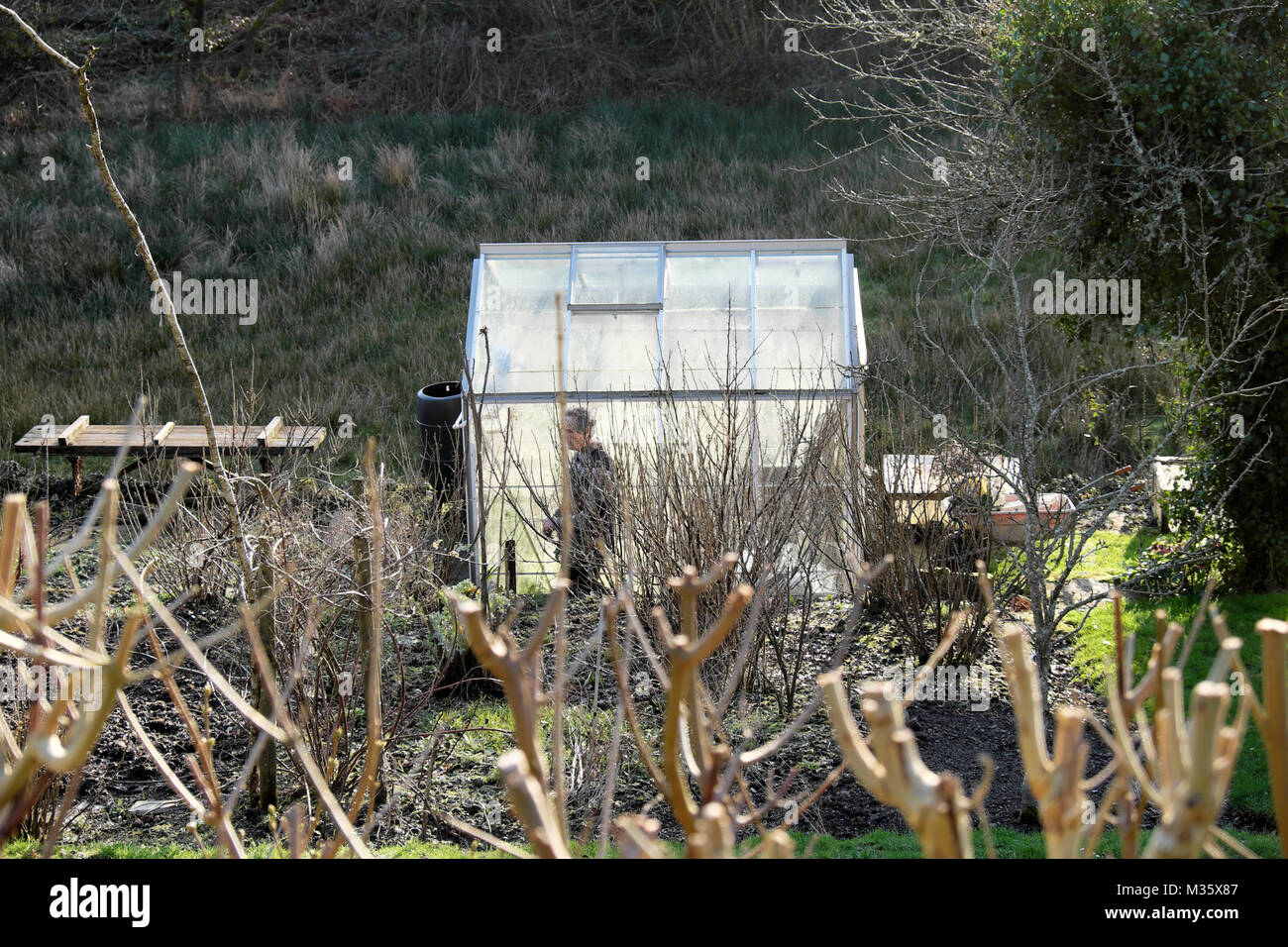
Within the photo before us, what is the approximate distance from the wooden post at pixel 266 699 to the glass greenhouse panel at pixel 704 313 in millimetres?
4062

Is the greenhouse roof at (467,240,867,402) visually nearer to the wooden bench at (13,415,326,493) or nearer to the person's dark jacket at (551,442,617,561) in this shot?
the person's dark jacket at (551,442,617,561)

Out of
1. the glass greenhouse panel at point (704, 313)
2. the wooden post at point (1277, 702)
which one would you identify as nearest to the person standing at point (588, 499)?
the glass greenhouse panel at point (704, 313)

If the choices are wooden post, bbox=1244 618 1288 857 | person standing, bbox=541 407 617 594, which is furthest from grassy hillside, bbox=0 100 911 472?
wooden post, bbox=1244 618 1288 857

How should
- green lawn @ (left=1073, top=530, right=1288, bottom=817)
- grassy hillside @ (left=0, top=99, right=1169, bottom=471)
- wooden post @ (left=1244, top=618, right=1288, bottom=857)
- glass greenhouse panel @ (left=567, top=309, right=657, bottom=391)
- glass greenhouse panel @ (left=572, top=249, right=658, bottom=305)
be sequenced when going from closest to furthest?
wooden post @ (left=1244, top=618, right=1288, bottom=857), green lawn @ (left=1073, top=530, right=1288, bottom=817), glass greenhouse panel @ (left=567, top=309, right=657, bottom=391), glass greenhouse panel @ (left=572, top=249, right=658, bottom=305), grassy hillside @ (left=0, top=99, right=1169, bottom=471)

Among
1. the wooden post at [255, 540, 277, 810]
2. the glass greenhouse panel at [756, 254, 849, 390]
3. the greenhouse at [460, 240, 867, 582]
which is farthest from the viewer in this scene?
the glass greenhouse panel at [756, 254, 849, 390]

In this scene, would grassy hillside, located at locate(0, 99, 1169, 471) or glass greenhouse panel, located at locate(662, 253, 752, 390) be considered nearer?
glass greenhouse panel, located at locate(662, 253, 752, 390)

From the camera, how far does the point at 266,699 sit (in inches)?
162

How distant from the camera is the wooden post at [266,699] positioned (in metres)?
4.23

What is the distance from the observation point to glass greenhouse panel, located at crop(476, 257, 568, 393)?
8359 millimetres

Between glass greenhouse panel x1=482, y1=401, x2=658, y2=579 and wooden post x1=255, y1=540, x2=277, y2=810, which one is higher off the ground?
glass greenhouse panel x1=482, y1=401, x2=658, y2=579

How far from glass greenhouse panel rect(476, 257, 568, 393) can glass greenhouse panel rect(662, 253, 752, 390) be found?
82cm

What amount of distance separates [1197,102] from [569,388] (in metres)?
4.17

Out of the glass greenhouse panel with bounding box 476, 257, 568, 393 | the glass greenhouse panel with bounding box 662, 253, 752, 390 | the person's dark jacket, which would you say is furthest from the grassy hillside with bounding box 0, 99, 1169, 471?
the person's dark jacket

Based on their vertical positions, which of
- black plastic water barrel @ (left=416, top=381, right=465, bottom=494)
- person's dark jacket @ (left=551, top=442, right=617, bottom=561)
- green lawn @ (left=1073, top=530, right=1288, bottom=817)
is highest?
black plastic water barrel @ (left=416, top=381, right=465, bottom=494)
